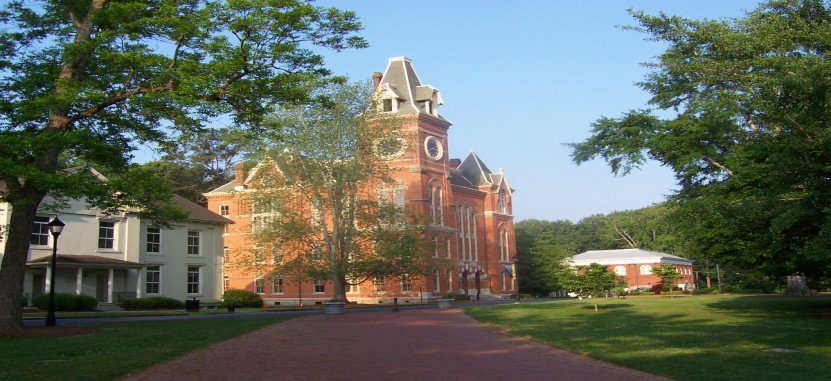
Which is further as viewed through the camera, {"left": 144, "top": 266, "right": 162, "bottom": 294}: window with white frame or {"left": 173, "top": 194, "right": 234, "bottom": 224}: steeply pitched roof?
{"left": 173, "top": 194, "right": 234, "bottom": 224}: steeply pitched roof

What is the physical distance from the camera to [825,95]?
11.8 metres

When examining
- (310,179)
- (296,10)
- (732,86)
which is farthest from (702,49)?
(310,179)

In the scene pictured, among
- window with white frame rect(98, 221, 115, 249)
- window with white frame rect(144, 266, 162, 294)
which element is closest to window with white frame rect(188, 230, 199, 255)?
window with white frame rect(144, 266, 162, 294)

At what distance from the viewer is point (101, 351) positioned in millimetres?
12797

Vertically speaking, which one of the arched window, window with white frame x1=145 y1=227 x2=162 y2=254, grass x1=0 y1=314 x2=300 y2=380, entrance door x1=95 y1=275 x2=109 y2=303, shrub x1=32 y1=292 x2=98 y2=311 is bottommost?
grass x1=0 y1=314 x2=300 y2=380

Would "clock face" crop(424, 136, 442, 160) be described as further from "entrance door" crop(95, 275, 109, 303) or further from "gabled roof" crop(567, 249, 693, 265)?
"entrance door" crop(95, 275, 109, 303)

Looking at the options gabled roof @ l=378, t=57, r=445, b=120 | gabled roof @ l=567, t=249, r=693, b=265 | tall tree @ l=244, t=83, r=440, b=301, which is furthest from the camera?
gabled roof @ l=567, t=249, r=693, b=265

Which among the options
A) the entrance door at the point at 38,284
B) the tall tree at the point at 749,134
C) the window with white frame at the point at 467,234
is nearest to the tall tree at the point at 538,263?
the window with white frame at the point at 467,234

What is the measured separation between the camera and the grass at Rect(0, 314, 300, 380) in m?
10.1

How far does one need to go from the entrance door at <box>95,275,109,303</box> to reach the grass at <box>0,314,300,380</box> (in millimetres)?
23501

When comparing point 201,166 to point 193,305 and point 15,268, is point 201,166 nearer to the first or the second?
point 193,305

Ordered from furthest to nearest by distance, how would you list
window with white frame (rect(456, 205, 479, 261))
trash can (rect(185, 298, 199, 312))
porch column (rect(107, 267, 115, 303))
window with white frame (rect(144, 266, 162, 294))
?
window with white frame (rect(456, 205, 479, 261))
window with white frame (rect(144, 266, 162, 294))
porch column (rect(107, 267, 115, 303))
trash can (rect(185, 298, 199, 312))

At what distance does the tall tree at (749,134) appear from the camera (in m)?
12.4

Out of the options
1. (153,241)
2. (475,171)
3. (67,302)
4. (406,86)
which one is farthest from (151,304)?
(475,171)
